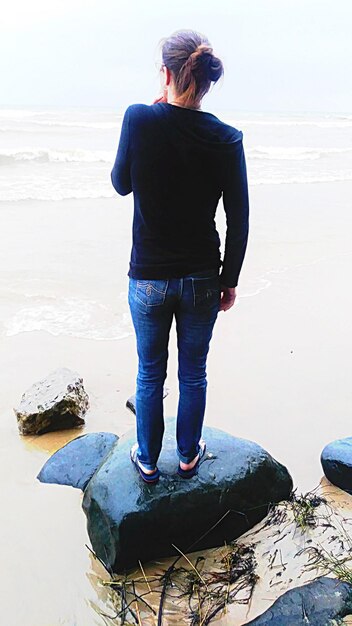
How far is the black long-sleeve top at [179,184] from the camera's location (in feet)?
7.22

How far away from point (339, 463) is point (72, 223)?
6.67 metres

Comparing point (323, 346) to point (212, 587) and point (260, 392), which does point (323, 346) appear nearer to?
point (260, 392)

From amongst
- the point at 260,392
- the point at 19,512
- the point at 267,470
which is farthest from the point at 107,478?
the point at 260,392

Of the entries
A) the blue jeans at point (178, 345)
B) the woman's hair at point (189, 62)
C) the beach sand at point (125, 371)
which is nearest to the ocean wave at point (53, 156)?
the beach sand at point (125, 371)

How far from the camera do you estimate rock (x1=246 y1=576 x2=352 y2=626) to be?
7.58 feet

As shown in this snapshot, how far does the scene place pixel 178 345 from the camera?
262 centimetres

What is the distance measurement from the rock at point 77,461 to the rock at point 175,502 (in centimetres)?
37

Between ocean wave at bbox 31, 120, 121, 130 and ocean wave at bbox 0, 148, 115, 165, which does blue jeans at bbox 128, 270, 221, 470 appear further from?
ocean wave at bbox 31, 120, 121, 130

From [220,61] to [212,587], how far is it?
85.7 inches

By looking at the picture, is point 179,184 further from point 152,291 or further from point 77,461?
point 77,461

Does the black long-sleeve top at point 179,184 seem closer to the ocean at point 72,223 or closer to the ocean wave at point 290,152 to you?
the ocean at point 72,223

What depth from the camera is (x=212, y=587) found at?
2.56 meters

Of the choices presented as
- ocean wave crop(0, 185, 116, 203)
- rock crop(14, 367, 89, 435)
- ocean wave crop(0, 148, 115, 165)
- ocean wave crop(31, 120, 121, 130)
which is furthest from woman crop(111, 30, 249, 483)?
ocean wave crop(31, 120, 121, 130)

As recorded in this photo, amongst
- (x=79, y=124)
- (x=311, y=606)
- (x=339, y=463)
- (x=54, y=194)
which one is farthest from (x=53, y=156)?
(x=311, y=606)
